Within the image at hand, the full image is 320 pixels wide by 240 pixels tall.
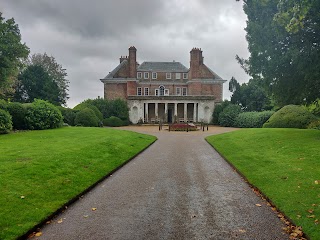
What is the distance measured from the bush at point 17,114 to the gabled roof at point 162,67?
125 feet

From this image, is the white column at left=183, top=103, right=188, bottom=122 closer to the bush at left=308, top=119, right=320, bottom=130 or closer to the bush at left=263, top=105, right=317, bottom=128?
the bush at left=263, top=105, right=317, bottom=128

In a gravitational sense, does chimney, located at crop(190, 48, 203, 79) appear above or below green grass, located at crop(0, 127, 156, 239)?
above

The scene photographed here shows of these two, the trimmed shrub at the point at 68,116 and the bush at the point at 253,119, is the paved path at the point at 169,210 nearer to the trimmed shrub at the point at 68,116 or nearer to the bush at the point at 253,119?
the trimmed shrub at the point at 68,116

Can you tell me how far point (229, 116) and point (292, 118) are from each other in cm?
1738

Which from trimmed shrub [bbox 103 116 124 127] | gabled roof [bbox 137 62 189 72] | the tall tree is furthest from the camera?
gabled roof [bbox 137 62 189 72]

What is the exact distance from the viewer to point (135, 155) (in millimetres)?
15266

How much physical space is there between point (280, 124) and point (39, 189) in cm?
2732

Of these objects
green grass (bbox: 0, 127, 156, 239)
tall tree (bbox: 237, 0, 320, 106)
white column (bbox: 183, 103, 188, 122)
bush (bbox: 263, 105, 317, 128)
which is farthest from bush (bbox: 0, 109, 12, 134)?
white column (bbox: 183, 103, 188, 122)

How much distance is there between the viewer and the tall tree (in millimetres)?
16125

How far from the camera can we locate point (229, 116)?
151 feet

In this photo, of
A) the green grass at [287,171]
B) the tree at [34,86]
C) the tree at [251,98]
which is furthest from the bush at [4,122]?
the tree at [251,98]

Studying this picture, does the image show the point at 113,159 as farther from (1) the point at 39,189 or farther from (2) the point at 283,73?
(2) the point at 283,73

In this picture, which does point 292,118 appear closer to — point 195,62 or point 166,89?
point 195,62

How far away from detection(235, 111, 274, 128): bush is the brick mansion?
9.68 metres
